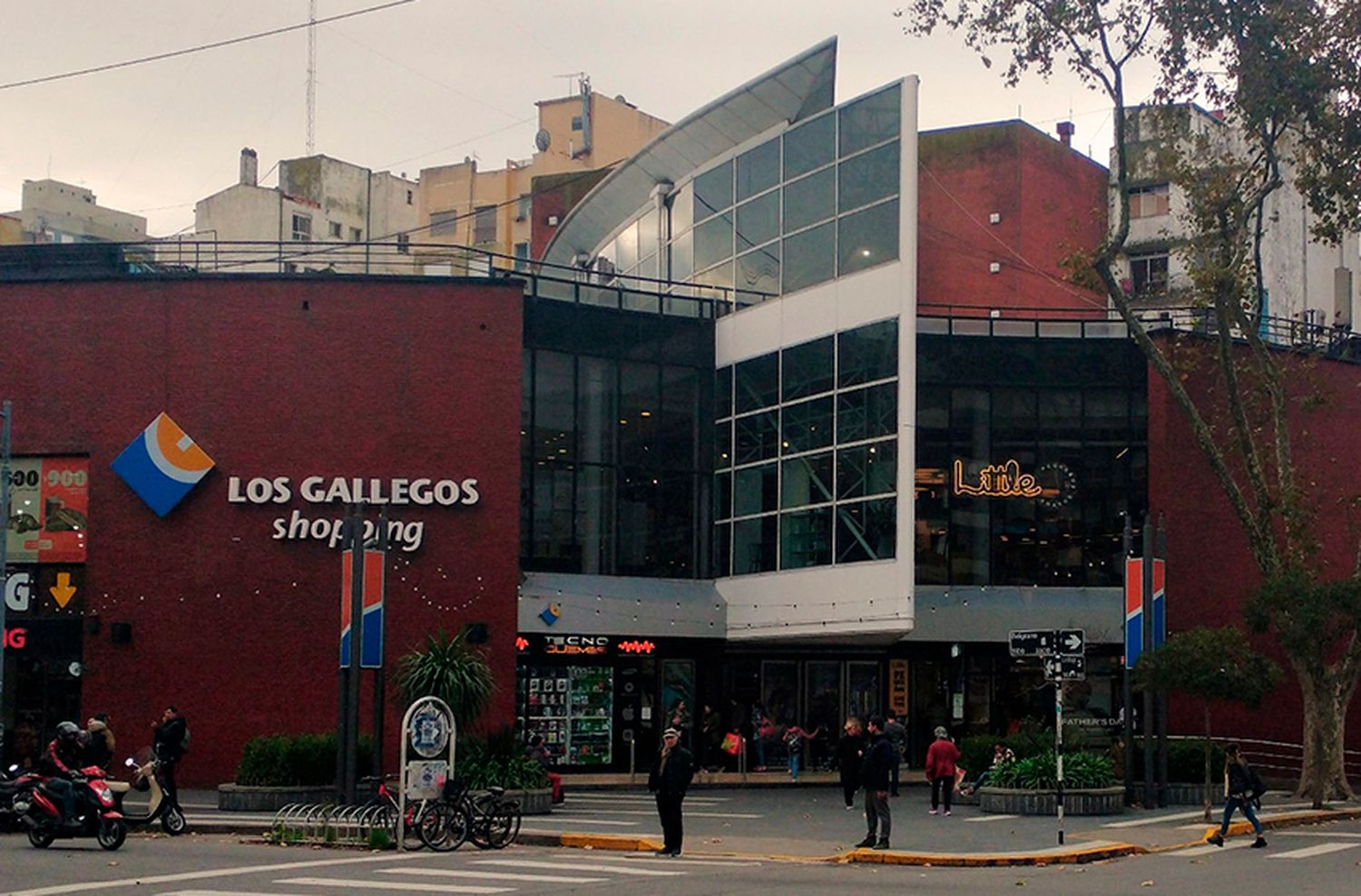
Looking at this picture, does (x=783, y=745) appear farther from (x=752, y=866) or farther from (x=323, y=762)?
(x=752, y=866)

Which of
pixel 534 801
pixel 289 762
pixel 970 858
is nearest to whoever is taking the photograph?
pixel 970 858

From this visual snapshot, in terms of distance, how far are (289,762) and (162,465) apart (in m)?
8.05

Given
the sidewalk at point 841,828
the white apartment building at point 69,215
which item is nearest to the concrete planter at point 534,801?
the sidewalk at point 841,828

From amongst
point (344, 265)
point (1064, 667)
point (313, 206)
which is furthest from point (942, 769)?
point (313, 206)

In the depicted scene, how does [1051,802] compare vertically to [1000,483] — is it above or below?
below

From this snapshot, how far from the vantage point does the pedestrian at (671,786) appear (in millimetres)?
22359

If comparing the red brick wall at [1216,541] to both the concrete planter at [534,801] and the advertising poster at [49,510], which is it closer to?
the concrete planter at [534,801]

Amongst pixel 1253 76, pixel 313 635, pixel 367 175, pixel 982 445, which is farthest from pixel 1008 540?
pixel 367 175

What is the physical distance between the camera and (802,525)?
125ft

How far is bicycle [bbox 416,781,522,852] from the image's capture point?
23.1 m

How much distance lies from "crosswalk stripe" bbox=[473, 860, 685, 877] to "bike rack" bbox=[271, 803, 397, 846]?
8.16ft

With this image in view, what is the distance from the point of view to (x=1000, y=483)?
131ft

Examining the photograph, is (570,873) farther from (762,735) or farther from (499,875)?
(762,735)

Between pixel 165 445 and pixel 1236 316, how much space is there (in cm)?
2104
